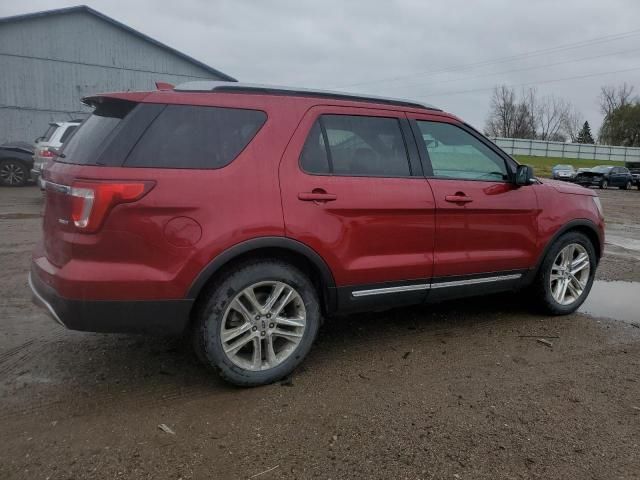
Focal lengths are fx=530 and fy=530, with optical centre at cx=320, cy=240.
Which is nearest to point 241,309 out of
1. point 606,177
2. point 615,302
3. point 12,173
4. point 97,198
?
point 97,198

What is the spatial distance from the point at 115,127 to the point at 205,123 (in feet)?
1.66

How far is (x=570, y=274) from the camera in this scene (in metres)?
4.92

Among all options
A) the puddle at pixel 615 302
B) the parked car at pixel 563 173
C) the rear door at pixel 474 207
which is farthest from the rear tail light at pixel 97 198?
the parked car at pixel 563 173

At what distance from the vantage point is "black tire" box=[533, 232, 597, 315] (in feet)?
15.5

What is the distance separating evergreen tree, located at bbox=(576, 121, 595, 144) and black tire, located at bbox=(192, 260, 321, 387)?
345 feet

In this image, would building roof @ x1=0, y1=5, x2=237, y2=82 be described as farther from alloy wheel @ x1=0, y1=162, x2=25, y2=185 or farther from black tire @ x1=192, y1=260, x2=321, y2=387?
black tire @ x1=192, y1=260, x2=321, y2=387

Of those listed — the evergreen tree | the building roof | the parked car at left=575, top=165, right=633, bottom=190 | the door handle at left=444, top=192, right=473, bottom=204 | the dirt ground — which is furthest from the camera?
the evergreen tree

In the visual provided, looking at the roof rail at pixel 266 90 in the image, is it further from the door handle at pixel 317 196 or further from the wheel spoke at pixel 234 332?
the wheel spoke at pixel 234 332

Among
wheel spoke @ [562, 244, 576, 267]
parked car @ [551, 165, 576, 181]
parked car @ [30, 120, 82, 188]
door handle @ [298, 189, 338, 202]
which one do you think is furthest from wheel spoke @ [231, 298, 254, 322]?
parked car @ [551, 165, 576, 181]

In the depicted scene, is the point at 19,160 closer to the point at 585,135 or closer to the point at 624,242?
the point at 624,242

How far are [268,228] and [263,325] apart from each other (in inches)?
24.3

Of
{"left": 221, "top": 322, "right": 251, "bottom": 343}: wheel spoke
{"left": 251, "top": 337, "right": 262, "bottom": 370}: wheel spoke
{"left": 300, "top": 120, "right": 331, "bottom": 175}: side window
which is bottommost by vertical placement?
{"left": 251, "top": 337, "right": 262, "bottom": 370}: wheel spoke

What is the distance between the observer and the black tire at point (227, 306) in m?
3.12

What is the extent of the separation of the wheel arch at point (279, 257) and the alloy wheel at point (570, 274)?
7.84 feet
